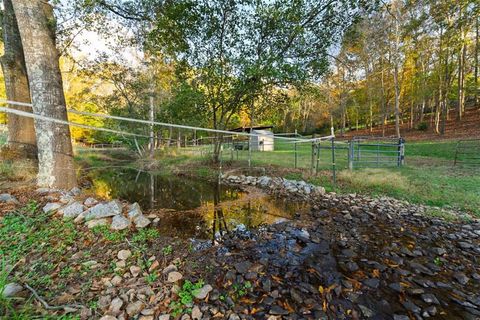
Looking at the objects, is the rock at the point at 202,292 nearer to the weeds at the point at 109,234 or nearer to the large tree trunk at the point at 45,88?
the weeds at the point at 109,234

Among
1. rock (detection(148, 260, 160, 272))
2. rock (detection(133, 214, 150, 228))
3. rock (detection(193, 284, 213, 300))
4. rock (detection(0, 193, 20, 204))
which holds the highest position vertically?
rock (detection(0, 193, 20, 204))

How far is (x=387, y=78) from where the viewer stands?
18531 millimetres

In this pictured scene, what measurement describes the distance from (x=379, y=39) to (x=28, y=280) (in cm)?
1782

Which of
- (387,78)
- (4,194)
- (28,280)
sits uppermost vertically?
(387,78)

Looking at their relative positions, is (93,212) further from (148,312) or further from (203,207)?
(203,207)

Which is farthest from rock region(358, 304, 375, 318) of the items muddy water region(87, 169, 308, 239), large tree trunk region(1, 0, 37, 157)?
large tree trunk region(1, 0, 37, 157)

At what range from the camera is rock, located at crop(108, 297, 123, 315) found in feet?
4.87

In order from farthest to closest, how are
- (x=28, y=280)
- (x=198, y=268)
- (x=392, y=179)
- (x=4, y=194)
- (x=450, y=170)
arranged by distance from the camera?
(x=450, y=170), (x=392, y=179), (x=4, y=194), (x=198, y=268), (x=28, y=280)

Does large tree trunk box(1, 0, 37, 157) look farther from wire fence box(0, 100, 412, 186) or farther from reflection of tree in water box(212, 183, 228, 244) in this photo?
reflection of tree in water box(212, 183, 228, 244)

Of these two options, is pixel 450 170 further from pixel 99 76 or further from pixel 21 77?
pixel 99 76

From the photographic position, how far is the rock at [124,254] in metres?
2.00

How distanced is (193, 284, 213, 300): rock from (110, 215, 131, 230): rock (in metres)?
1.29

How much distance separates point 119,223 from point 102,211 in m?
0.31

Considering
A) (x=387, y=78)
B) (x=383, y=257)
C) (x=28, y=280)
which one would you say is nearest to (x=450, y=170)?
(x=383, y=257)
